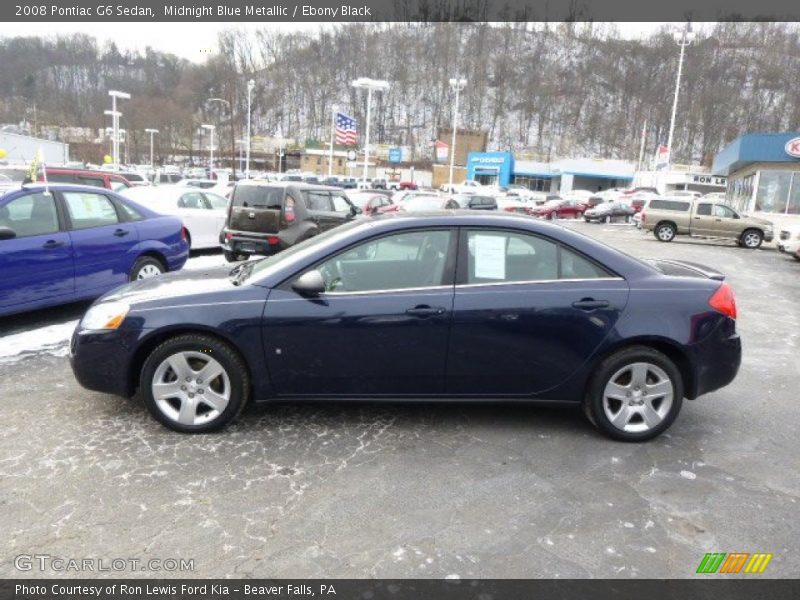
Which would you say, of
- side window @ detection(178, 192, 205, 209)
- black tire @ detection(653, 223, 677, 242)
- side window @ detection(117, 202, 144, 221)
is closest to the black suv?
side window @ detection(178, 192, 205, 209)

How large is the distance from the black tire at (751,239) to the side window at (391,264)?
20902mm

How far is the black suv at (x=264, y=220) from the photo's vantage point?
10.4 m

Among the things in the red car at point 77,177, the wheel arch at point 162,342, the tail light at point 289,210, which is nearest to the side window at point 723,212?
the tail light at point 289,210

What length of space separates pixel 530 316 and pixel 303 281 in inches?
58.6

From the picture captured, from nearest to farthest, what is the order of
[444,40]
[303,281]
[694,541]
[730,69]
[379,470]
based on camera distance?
1. [694,541]
2. [379,470]
3. [303,281]
4. [730,69]
5. [444,40]

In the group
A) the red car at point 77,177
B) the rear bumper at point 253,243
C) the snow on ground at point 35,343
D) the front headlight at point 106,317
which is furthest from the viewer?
the red car at point 77,177

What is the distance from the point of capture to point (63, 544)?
275 cm

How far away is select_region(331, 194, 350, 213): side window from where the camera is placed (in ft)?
39.9

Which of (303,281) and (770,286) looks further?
(770,286)

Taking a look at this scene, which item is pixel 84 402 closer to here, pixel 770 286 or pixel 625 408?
pixel 625 408

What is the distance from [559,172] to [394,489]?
80.8 meters

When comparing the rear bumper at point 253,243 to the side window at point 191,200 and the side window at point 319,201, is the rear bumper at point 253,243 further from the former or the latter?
the side window at point 191,200

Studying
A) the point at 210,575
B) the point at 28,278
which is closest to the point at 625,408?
the point at 210,575
